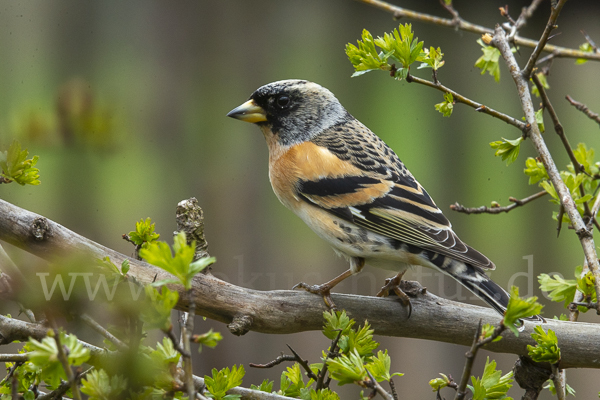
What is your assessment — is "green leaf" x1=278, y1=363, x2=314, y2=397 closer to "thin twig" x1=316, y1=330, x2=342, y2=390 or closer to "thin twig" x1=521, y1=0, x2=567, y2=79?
"thin twig" x1=316, y1=330, x2=342, y2=390


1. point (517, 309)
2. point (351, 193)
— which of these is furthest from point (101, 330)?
point (351, 193)

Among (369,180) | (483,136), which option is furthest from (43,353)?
(483,136)

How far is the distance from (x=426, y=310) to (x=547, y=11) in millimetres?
1727

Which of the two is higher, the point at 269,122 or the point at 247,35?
the point at 247,35

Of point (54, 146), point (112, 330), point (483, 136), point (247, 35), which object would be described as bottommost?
point (112, 330)

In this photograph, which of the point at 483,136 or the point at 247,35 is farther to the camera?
the point at 483,136

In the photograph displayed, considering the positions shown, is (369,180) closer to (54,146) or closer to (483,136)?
(483,136)

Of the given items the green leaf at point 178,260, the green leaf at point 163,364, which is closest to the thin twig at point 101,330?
the green leaf at point 163,364

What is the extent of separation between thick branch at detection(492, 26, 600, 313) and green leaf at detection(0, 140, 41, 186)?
4.63 ft

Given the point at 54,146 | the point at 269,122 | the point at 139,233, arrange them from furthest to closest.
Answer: the point at 269,122 → the point at 54,146 → the point at 139,233

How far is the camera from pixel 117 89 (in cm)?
249

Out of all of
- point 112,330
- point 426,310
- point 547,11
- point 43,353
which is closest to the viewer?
point 43,353

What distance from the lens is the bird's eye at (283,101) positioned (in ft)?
8.03

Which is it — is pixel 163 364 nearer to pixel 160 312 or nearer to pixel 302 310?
pixel 160 312
